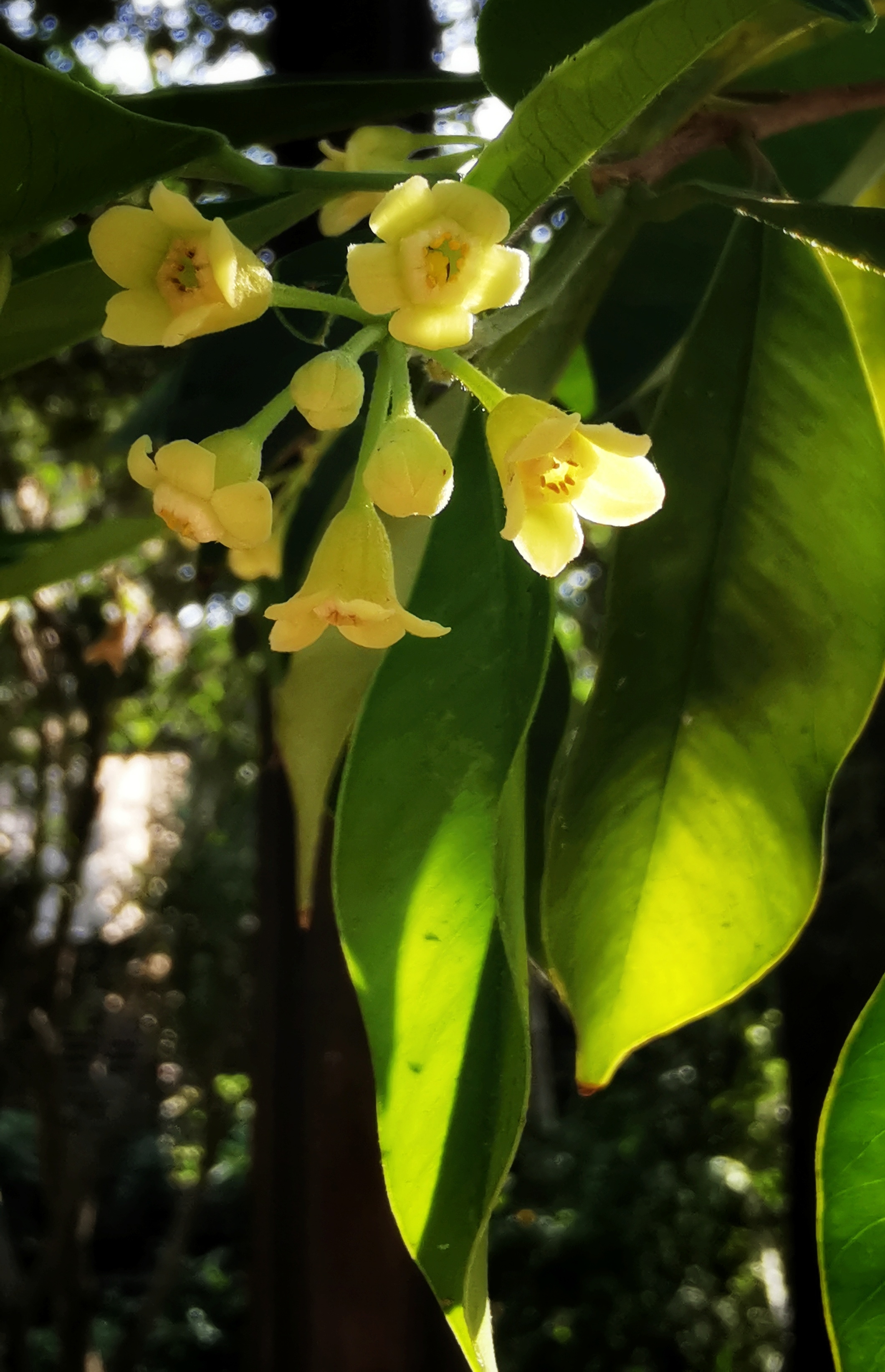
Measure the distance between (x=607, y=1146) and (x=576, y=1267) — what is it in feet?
1.57

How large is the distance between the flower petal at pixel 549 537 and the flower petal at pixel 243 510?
0.21 feet

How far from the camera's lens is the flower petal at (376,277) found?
9.7 inches

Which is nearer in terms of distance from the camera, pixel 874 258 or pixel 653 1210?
pixel 874 258

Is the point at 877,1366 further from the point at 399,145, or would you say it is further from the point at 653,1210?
the point at 653,1210

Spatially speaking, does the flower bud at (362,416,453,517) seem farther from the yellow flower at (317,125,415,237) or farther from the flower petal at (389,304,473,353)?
the yellow flower at (317,125,415,237)

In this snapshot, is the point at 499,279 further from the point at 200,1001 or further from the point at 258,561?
the point at 200,1001

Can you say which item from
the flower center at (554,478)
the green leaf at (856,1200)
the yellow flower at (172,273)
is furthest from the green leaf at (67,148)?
the green leaf at (856,1200)

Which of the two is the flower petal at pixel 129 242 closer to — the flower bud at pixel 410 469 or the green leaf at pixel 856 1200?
the flower bud at pixel 410 469

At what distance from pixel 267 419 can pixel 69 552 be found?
15 cm

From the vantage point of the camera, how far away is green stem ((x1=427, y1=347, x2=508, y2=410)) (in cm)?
27

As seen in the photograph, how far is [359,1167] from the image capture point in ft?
4.00

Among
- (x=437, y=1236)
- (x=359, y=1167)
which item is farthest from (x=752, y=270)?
(x=359, y=1167)

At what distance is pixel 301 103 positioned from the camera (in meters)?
0.40

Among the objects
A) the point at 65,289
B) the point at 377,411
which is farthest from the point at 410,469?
the point at 65,289
